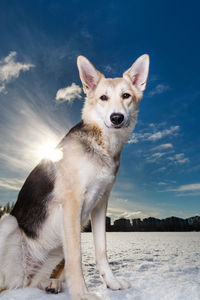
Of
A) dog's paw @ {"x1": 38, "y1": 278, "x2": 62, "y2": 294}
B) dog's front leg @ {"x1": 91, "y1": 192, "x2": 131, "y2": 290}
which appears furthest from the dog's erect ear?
dog's paw @ {"x1": 38, "y1": 278, "x2": 62, "y2": 294}

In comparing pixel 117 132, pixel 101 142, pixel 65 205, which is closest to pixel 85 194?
pixel 65 205

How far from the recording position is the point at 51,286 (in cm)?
278

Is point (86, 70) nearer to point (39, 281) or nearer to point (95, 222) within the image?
point (95, 222)

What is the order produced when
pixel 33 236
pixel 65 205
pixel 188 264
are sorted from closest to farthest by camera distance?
pixel 65 205 → pixel 33 236 → pixel 188 264

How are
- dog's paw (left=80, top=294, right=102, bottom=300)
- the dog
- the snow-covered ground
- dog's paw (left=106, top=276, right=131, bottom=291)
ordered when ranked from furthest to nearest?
dog's paw (left=106, top=276, right=131, bottom=291), the dog, the snow-covered ground, dog's paw (left=80, top=294, right=102, bottom=300)

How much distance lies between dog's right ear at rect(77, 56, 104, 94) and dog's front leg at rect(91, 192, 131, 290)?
1.55m

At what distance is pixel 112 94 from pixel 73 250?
1997 millimetres

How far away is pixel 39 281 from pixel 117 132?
2.07m

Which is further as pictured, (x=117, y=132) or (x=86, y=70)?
(x=86, y=70)

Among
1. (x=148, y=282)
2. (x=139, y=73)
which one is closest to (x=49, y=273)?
(x=148, y=282)

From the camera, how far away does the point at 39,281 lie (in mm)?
2955

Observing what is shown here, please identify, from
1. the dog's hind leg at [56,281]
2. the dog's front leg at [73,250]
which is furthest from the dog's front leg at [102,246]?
the dog's front leg at [73,250]

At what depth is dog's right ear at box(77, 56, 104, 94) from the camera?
3.46 metres

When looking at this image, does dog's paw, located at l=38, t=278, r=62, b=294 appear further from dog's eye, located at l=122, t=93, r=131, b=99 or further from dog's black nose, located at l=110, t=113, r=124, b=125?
dog's eye, located at l=122, t=93, r=131, b=99
